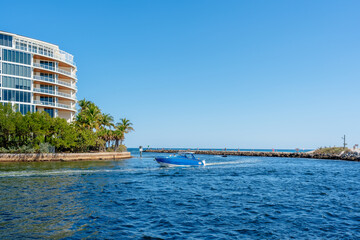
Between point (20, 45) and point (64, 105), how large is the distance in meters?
16.2

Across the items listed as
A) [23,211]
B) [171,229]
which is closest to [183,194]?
[171,229]

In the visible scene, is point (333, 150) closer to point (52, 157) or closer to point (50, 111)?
point (52, 157)

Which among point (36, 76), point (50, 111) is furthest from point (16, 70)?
point (50, 111)

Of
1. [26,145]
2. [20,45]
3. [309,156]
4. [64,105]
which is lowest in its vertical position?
[309,156]

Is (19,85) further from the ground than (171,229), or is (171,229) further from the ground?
(19,85)

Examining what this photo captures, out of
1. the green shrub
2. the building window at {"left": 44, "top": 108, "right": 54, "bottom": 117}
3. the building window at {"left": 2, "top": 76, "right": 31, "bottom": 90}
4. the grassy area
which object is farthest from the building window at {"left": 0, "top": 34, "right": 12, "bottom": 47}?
the grassy area

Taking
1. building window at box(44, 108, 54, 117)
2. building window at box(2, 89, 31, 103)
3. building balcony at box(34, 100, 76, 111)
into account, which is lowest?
building window at box(44, 108, 54, 117)

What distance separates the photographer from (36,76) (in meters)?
62.0

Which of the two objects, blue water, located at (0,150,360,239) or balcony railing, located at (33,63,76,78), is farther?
balcony railing, located at (33,63,76,78)

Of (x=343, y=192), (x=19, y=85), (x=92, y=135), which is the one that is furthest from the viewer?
(x=92, y=135)

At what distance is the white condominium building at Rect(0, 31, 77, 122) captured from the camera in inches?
2281

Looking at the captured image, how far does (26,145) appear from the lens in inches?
2093

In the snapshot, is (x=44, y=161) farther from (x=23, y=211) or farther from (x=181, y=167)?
(x=23, y=211)

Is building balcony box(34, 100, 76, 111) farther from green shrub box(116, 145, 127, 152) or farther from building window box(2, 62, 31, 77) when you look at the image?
green shrub box(116, 145, 127, 152)
